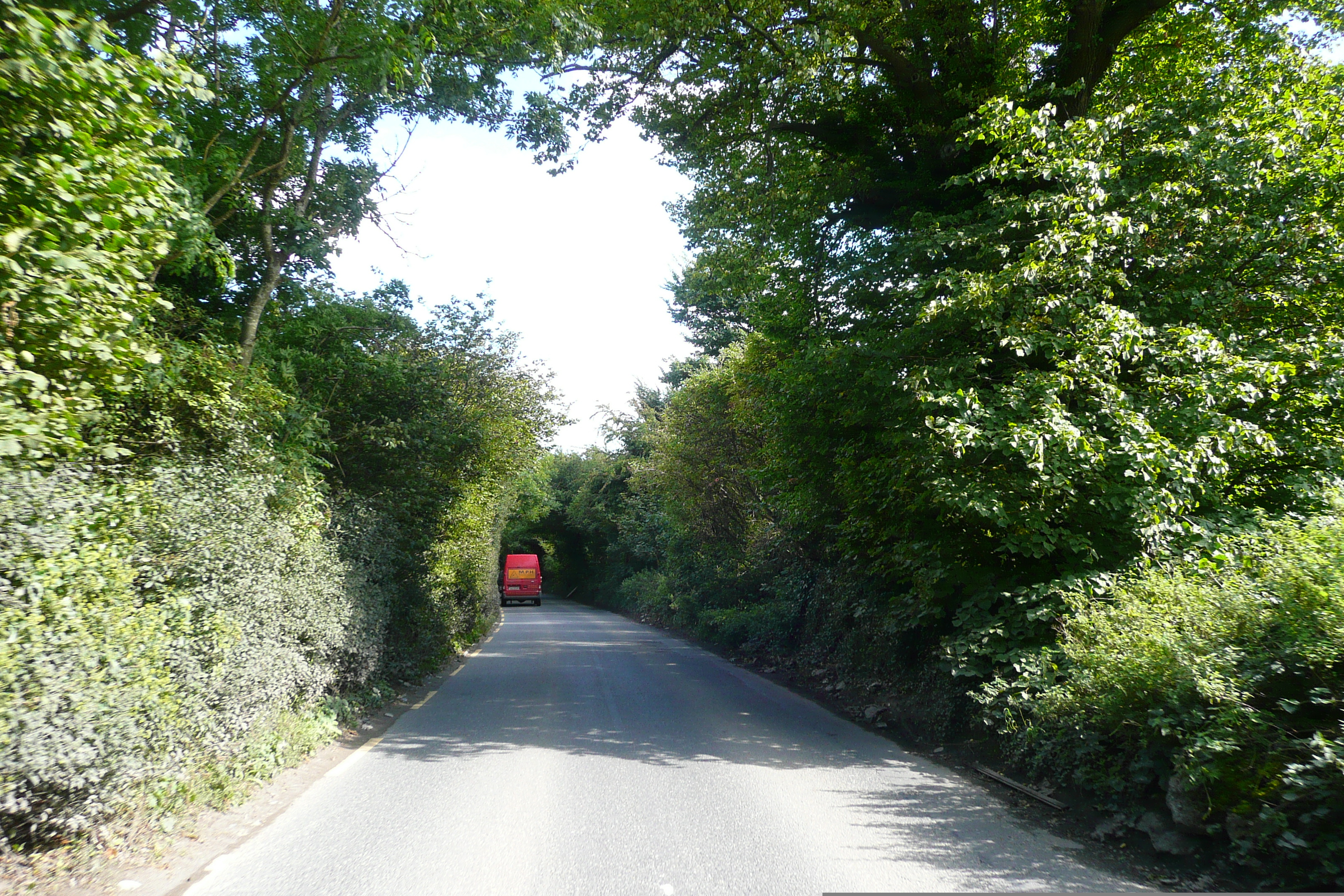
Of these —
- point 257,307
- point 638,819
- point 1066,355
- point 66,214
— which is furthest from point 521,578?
point 66,214

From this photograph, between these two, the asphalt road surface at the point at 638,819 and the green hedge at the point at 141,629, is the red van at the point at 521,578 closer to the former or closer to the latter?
the asphalt road surface at the point at 638,819

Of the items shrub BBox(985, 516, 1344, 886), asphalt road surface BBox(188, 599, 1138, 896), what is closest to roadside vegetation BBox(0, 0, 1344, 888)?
shrub BBox(985, 516, 1344, 886)

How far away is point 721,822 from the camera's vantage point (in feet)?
20.4

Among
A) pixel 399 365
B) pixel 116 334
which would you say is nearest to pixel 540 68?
pixel 399 365

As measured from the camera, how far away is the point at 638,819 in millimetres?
6312

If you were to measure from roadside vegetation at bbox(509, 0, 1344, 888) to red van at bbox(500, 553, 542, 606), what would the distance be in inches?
1612

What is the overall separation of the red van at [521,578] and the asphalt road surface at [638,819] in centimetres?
4262

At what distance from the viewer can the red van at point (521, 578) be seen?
174 ft

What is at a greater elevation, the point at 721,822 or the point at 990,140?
the point at 990,140

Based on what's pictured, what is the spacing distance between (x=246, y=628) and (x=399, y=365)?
24.3 feet

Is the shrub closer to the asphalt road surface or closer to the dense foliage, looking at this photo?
the asphalt road surface

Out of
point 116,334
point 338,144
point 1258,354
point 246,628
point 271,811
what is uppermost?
point 338,144

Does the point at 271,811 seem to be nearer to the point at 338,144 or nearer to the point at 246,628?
the point at 246,628

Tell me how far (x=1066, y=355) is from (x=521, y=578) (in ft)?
156
